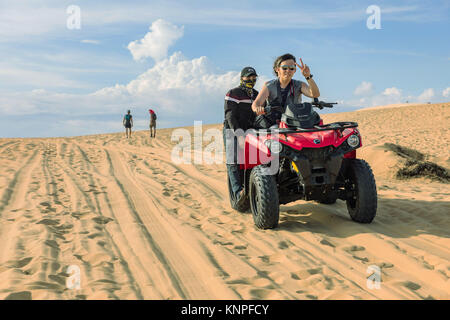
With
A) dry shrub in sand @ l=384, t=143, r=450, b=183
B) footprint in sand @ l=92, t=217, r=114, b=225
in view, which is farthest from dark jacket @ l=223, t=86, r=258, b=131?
dry shrub in sand @ l=384, t=143, r=450, b=183

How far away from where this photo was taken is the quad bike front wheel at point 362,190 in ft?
16.0

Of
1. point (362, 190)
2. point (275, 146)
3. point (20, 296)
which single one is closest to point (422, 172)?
point (362, 190)

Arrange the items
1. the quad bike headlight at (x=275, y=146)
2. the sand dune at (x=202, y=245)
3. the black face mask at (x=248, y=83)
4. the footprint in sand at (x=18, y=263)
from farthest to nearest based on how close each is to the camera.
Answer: the black face mask at (x=248, y=83), the quad bike headlight at (x=275, y=146), the footprint in sand at (x=18, y=263), the sand dune at (x=202, y=245)

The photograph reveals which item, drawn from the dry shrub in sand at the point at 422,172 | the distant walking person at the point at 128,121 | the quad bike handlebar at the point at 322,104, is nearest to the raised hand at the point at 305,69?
the quad bike handlebar at the point at 322,104

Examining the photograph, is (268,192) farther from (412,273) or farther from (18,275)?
(18,275)

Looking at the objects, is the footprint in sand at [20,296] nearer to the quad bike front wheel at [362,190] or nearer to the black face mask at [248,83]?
the quad bike front wheel at [362,190]

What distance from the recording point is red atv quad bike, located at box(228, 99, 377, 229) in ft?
15.3

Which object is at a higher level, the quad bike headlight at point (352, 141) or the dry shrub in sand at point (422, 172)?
the quad bike headlight at point (352, 141)

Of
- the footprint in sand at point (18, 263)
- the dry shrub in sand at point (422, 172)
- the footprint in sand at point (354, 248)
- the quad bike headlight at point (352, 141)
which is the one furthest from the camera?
the dry shrub in sand at point (422, 172)

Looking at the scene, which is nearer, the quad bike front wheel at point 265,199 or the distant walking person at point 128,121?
the quad bike front wheel at point 265,199

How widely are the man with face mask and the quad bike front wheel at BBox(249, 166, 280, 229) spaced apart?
0.83 m

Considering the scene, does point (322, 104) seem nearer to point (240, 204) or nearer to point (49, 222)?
point (240, 204)

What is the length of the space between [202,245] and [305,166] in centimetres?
147

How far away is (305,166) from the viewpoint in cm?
462
